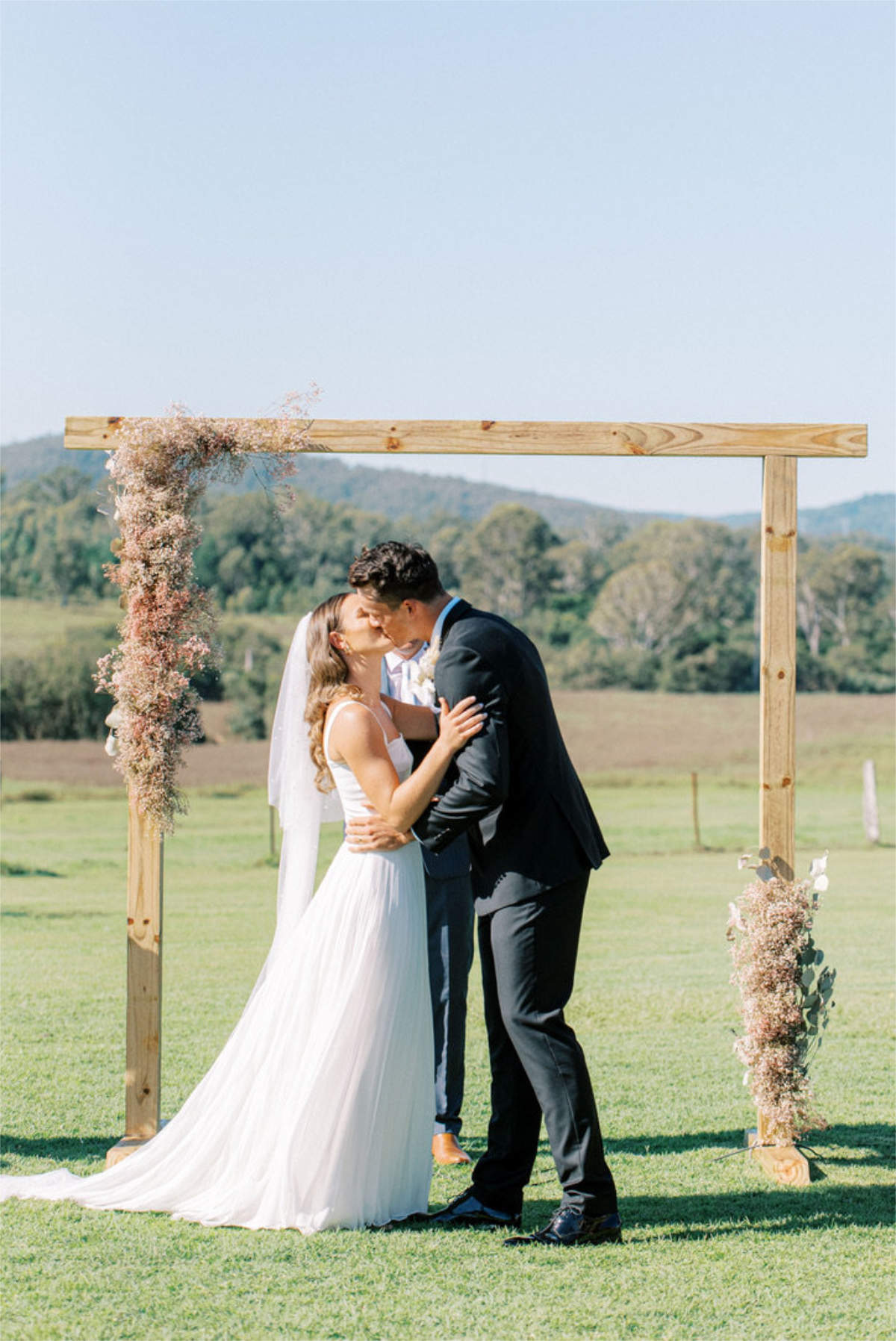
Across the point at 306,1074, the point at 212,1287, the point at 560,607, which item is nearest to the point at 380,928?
the point at 306,1074

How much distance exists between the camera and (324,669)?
13.8 ft

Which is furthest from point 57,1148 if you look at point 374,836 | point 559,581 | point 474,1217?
point 559,581

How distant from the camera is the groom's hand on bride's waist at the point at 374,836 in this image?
4176 mm

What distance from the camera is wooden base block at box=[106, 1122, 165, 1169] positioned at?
15.4 feet

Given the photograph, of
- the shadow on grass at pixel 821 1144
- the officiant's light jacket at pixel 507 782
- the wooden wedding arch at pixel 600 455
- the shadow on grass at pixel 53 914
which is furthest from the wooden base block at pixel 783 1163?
the shadow on grass at pixel 53 914

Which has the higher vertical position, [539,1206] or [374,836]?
[374,836]

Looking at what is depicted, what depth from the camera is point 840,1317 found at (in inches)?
138

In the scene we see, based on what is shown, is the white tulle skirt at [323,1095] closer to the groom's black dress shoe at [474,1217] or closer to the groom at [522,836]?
the groom's black dress shoe at [474,1217]

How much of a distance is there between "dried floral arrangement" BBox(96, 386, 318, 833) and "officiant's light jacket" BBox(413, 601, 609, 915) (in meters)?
1.20

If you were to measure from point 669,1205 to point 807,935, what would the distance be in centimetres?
108

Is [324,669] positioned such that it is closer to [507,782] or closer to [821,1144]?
[507,782]

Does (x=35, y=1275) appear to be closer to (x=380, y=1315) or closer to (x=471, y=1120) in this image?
(x=380, y=1315)

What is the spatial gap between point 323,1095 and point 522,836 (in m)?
0.98

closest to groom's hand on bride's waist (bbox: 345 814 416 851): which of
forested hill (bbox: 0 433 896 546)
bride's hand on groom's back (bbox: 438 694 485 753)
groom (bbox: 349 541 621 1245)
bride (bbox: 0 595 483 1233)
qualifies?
bride (bbox: 0 595 483 1233)
